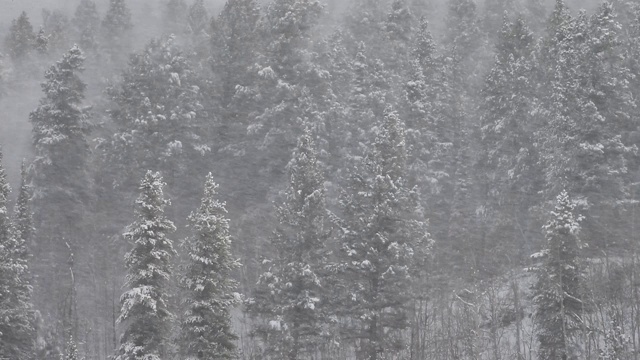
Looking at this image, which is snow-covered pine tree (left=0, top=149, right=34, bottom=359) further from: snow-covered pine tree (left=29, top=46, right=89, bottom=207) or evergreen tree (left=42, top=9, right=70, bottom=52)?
evergreen tree (left=42, top=9, right=70, bottom=52)

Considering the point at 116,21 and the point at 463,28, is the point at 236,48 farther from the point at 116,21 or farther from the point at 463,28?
the point at 116,21

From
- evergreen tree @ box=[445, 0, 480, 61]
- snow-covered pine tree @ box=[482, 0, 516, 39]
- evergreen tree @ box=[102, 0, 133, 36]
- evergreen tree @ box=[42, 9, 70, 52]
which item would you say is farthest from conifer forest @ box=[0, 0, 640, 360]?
evergreen tree @ box=[102, 0, 133, 36]

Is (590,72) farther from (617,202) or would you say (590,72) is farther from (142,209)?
(142,209)

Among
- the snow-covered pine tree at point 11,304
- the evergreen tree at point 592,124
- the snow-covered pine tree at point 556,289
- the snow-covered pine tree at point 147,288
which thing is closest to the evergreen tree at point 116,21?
the snow-covered pine tree at point 11,304

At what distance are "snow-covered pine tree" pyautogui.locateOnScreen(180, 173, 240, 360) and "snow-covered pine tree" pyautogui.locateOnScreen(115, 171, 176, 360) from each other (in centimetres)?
81

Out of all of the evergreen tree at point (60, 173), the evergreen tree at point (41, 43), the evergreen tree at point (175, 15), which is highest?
the evergreen tree at point (175, 15)

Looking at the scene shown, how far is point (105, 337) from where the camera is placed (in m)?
39.1

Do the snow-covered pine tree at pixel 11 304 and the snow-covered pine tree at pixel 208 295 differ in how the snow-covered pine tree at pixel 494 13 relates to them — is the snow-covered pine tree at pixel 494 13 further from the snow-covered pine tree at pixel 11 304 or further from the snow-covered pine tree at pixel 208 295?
the snow-covered pine tree at pixel 11 304

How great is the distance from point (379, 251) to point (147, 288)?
11.5m

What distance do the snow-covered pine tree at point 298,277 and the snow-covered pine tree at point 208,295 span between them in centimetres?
527

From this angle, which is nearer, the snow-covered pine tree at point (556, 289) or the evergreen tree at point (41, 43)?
the snow-covered pine tree at point (556, 289)

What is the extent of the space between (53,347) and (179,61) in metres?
21.6

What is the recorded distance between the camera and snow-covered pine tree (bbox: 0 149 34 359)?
2795 centimetres

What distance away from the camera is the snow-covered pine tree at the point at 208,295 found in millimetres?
22672
